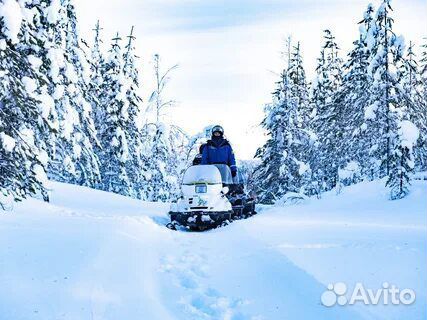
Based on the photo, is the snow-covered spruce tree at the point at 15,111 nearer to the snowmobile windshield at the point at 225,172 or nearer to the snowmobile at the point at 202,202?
the snowmobile at the point at 202,202

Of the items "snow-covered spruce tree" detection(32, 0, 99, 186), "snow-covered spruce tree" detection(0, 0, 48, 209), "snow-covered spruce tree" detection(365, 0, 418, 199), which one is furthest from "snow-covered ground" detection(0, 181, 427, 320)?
"snow-covered spruce tree" detection(365, 0, 418, 199)

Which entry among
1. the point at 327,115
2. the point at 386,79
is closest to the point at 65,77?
the point at 386,79

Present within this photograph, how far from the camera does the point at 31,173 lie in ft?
33.6

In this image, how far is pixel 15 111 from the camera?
9.89m

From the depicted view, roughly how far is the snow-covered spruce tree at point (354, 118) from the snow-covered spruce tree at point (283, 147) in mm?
2431

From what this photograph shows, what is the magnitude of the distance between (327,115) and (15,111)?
77.9ft

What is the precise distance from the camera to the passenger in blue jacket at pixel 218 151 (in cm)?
1413

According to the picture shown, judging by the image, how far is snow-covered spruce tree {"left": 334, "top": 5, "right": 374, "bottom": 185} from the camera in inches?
948

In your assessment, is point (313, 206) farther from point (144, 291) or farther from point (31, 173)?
point (144, 291)

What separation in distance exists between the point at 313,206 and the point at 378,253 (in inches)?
364

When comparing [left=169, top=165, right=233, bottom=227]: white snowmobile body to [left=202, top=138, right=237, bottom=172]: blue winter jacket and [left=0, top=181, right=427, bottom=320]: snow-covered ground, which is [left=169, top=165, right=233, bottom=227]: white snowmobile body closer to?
[left=202, top=138, right=237, bottom=172]: blue winter jacket

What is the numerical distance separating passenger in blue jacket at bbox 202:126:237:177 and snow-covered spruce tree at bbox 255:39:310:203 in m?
10.2

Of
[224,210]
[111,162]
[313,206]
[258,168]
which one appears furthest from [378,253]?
Answer: [111,162]

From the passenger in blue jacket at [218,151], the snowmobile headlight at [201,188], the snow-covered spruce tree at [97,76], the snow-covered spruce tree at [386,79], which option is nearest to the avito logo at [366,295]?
the snowmobile headlight at [201,188]
